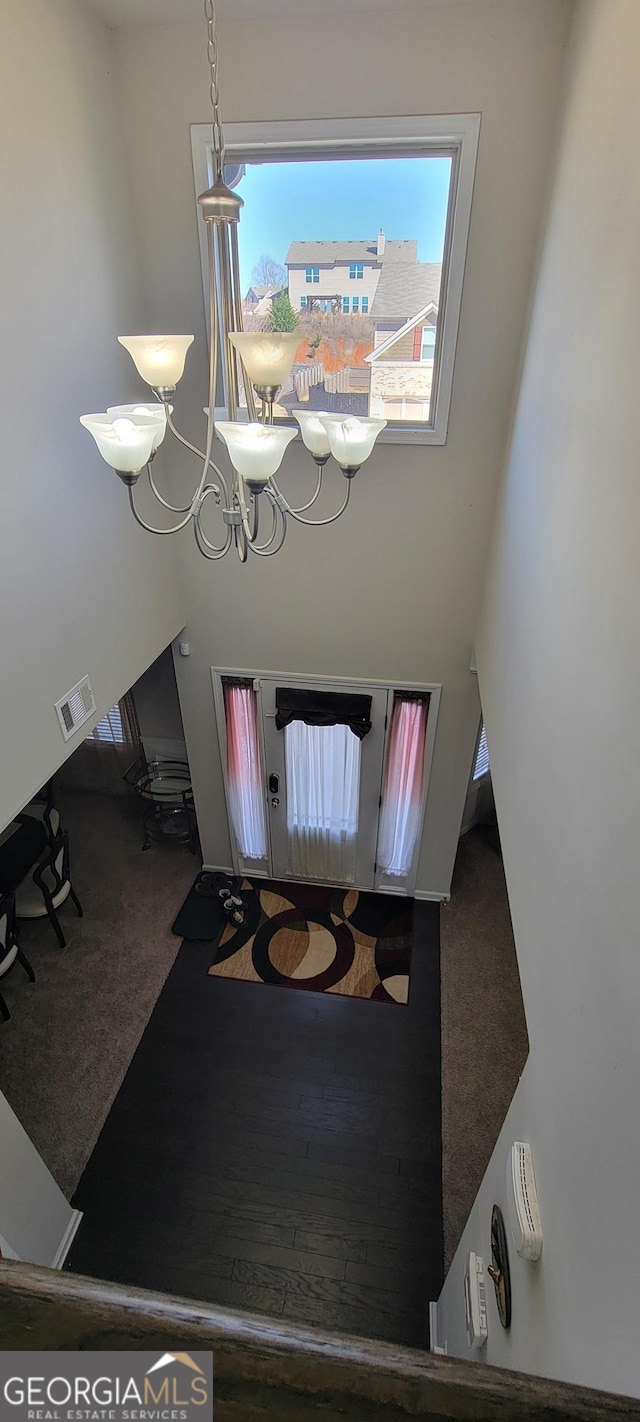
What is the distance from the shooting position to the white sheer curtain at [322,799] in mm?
4633

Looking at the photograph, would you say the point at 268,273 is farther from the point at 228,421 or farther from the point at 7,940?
the point at 7,940

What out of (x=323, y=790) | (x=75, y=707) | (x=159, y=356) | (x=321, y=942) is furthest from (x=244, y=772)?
(x=159, y=356)

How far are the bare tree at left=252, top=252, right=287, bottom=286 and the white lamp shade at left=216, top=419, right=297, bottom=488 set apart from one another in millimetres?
1874

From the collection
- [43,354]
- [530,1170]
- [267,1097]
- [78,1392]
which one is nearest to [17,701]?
[43,354]

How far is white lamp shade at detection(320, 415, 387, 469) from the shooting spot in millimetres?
2025

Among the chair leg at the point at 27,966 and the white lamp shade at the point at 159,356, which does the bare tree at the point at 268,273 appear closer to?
the white lamp shade at the point at 159,356

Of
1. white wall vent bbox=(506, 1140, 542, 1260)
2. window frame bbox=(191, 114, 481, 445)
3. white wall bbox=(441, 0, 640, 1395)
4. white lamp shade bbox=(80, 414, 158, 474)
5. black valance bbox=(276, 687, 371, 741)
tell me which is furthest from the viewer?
black valance bbox=(276, 687, 371, 741)

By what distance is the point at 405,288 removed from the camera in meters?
3.15

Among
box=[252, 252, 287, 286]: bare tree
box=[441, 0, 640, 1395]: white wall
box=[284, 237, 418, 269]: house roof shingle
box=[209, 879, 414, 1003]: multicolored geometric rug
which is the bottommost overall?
box=[209, 879, 414, 1003]: multicolored geometric rug

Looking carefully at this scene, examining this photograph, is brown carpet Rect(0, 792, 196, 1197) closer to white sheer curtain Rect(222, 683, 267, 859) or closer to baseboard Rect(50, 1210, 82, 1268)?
baseboard Rect(50, 1210, 82, 1268)

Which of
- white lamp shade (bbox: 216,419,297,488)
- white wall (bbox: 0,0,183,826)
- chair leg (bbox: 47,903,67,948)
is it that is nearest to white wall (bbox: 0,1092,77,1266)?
white wall (bbox: 0,0,183,826)

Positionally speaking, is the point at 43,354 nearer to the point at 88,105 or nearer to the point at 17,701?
the point at 88,105

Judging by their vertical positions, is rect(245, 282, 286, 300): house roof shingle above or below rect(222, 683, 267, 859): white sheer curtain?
above

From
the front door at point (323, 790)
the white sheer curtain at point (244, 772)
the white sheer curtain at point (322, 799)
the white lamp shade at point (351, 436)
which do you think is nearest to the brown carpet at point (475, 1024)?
the front door at point (323, 790)
